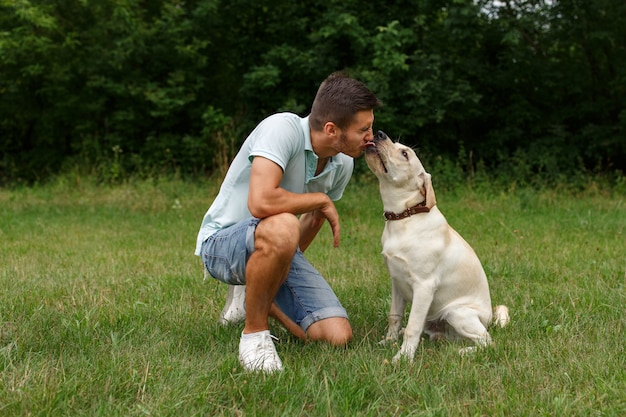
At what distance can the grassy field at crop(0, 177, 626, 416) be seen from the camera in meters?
2.75

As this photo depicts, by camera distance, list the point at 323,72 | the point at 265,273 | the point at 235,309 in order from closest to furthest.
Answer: the point at 265,273 → the point at 235,309 → the point at 323,72

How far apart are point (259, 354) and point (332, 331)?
586mm

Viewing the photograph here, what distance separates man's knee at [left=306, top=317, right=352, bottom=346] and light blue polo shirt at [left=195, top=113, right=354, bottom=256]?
748 millimetres

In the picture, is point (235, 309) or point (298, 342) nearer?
point (298, 342)

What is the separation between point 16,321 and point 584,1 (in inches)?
510

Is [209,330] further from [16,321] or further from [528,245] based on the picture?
[528,245]

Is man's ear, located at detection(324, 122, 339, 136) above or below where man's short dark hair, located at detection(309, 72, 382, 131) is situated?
below

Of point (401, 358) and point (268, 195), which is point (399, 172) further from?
point (401, 358)

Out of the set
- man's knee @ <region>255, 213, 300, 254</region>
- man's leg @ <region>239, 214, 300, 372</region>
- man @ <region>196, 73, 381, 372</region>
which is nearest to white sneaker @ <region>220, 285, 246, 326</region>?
man @ <region>196, 73, 381, 372</region>

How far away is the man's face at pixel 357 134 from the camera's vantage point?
3.52 metres

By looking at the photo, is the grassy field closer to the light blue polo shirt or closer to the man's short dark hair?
the light blue polo shirt

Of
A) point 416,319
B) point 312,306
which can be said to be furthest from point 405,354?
point 312,306

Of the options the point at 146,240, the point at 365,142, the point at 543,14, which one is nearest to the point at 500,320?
the point at 365,142

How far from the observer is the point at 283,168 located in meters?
3.40
